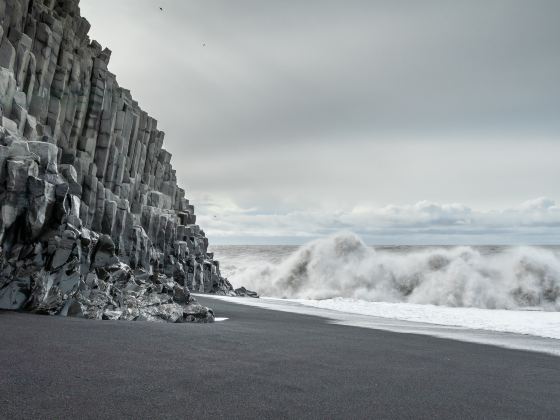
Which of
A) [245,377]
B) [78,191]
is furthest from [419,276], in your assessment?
[245,377]

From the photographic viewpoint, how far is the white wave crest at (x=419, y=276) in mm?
32125

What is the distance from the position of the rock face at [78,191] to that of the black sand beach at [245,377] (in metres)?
2.36

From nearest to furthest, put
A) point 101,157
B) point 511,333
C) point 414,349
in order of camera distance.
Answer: point 414,349 < point 511,333 < point 101,157

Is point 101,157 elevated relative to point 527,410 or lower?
elevated

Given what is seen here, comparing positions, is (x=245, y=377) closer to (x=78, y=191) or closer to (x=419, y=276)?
(x=78, y=191)

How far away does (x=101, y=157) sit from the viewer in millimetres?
25062

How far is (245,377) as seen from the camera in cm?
578

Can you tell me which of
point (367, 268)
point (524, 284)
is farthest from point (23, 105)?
point (524, 284)

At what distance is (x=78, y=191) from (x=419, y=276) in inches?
1193

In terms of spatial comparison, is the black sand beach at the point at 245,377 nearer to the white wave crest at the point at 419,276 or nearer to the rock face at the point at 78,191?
the rock face at the point at 78,191

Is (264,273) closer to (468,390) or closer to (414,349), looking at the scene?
(414,349)

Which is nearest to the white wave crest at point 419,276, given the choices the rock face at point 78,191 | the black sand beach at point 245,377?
the rock face at point 78,191

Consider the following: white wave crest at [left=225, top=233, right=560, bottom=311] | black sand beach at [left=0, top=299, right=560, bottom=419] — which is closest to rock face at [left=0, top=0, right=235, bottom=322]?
black sand beach at [left=0, top=299, right=560, bottom=419]

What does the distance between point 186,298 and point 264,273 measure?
105ft
